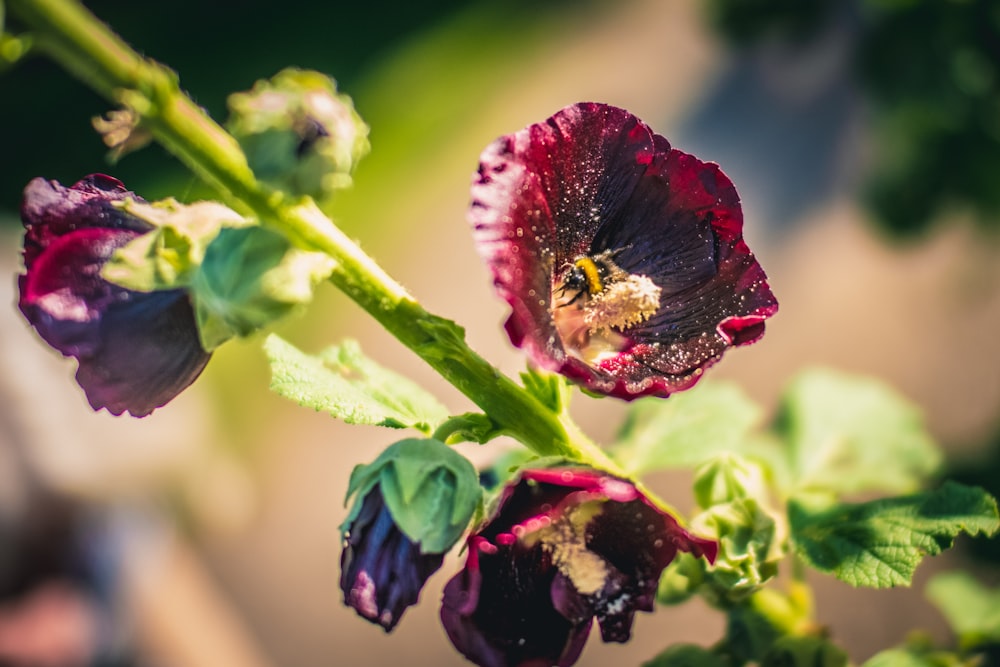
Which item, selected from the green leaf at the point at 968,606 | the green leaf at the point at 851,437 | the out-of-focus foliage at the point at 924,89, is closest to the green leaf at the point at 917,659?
the green leaf at the point at 968,606

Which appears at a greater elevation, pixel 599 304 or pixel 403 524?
pixel 599 304

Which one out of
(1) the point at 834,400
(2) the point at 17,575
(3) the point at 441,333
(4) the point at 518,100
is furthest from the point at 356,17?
(3) the point at 441,333

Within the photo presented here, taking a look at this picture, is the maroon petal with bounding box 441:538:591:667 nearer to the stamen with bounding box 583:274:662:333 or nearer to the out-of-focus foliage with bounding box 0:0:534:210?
the stamen with bounding box 583:274:662:333

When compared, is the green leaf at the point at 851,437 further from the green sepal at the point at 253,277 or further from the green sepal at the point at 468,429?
the green sepal at the point at 253,277

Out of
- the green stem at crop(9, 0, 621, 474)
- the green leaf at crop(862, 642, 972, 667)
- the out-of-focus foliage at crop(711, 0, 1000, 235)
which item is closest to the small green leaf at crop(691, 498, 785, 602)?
the green stem at crop(9, 0, 621, 474)

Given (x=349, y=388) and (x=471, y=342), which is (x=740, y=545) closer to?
(x=349, y=388)

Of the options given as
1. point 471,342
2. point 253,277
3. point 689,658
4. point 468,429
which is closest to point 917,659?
point 689,658

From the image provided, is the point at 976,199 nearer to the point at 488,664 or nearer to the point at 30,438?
the point at 488,664
